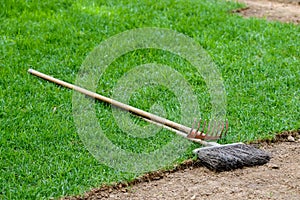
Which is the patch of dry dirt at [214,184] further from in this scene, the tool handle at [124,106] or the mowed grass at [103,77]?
the tool handle at [124,106]

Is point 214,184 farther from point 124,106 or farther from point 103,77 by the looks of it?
point 103,77

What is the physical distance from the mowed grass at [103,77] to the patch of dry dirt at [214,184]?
0.16 m

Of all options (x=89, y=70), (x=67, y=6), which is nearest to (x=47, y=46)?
(x=89, y=70)

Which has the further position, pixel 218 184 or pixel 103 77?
pixel 103 77

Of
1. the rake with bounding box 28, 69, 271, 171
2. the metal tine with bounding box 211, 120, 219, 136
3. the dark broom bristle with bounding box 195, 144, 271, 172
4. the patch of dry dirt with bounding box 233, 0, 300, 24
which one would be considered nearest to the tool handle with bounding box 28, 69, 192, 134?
the rake with bounding box 28, 69, 271, 171

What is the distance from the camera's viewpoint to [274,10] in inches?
Answer: 331

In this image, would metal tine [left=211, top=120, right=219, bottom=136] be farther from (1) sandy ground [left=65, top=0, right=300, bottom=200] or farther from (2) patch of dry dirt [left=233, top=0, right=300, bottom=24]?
(2) patch of dry dirt [left=233, top=0, right=300, bottom=24]

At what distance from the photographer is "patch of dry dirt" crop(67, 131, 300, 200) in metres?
3.85

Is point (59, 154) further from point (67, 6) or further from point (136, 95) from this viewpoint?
point (67, 6)

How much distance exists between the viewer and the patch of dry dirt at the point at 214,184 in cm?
385

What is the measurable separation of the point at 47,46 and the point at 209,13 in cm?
242

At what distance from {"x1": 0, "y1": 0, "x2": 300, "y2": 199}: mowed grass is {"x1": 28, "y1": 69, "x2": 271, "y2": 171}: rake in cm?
12

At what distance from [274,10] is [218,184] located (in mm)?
4987

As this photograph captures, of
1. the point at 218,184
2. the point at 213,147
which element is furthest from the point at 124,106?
the point at 218,184
